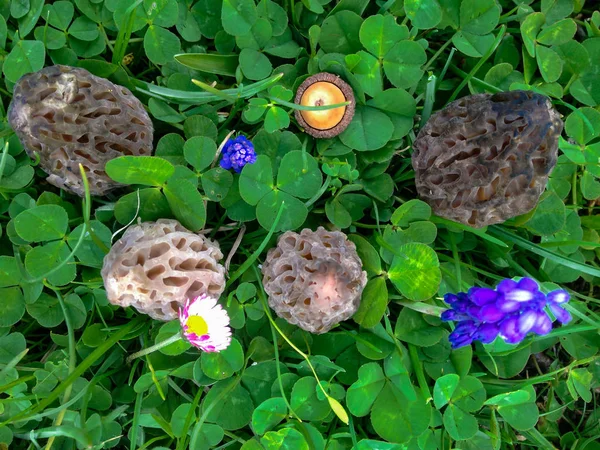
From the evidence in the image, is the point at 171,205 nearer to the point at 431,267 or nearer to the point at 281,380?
the point at 281,380

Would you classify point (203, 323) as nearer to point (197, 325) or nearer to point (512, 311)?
point (197, 325)

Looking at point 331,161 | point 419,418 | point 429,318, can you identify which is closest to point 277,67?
point 331,161

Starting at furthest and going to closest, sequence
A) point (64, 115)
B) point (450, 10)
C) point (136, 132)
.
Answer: point (450, 10) < point (136, 132) < point (64, 115)

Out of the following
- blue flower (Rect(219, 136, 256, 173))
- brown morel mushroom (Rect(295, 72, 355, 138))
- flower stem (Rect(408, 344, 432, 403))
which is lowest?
flower stem (Rect(408, 344, 432, 403))

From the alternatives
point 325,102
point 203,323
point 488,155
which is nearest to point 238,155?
point 325,102

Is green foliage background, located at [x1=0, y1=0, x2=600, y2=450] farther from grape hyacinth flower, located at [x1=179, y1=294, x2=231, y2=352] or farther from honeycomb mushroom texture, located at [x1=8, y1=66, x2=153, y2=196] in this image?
grape hyacinth flower, located at [x1=179, y1=294, x2=231, y2=352]

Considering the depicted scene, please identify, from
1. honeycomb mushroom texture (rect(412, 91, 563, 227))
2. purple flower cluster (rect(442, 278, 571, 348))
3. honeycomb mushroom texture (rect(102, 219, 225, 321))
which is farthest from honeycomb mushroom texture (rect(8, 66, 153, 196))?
purple flower cluster (rect(442, 278, 571, 348))

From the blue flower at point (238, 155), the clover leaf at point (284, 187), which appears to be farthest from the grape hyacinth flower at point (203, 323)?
the blue flower at point (238, 155)
